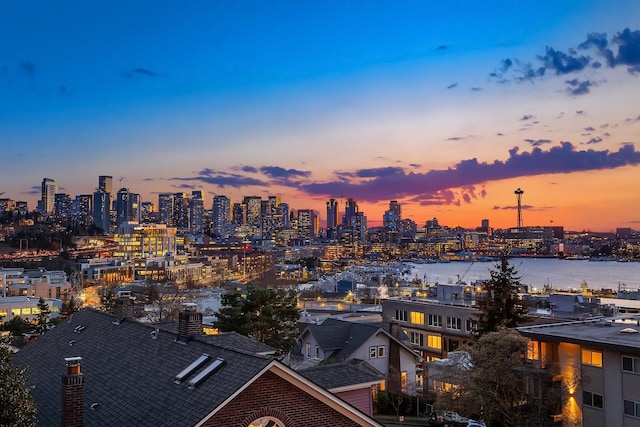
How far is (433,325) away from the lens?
60.5m

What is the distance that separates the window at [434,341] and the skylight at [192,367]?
4649 cm

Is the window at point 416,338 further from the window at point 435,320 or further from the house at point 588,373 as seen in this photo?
the house at point 588,373

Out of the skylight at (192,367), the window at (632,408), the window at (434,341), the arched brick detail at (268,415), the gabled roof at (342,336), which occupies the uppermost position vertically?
the skylight at (192,367)

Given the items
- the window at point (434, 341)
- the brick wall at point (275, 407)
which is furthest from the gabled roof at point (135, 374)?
the window at point (434, 341)

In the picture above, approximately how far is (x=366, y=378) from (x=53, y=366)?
36.1 ft

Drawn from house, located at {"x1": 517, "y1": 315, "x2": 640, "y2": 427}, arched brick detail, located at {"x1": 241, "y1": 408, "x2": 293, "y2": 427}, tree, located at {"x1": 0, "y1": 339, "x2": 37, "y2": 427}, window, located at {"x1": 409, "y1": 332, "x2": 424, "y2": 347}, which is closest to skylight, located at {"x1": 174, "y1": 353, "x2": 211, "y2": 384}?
arched brick detail, located at {"x1": 241, "y1": 408, "x2": 293, "y2": 427}

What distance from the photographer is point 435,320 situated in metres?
60.3

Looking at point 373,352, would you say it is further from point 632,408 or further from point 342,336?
point 632,408

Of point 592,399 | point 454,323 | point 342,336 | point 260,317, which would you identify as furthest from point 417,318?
point 592,399

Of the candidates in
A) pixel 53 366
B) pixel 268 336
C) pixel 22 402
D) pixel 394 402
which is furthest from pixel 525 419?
pixel 22 402

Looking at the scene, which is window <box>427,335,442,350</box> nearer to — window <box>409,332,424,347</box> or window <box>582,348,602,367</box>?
window <box>409,332,424,347</box>

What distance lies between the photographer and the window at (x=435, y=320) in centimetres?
5991

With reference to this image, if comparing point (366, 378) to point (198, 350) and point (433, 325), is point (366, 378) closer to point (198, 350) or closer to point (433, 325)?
point (198, 350)

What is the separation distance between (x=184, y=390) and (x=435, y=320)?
4775 centimetres
